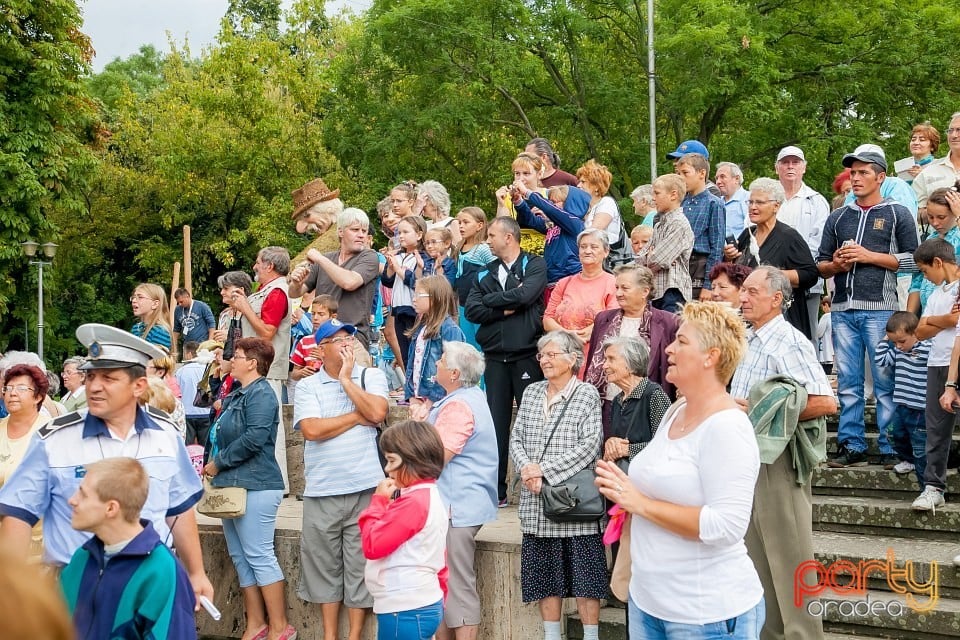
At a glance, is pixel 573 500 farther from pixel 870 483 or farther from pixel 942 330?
pixel 942 330

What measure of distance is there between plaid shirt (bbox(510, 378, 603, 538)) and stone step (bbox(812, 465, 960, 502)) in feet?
6.78

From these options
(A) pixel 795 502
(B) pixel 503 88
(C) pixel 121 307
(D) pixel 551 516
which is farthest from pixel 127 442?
(C) pixel 121 307

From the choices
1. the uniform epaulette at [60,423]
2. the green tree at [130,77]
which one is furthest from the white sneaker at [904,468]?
the green tree at [130,77]

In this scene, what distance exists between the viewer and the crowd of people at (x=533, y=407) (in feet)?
12.9

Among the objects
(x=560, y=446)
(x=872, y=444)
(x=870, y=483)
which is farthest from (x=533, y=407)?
(x=872, y=444)

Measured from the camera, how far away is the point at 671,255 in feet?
25.2

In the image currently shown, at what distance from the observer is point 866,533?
695 centimetres

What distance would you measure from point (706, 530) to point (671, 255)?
13.9 feet

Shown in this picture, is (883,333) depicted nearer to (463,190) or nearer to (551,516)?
(551,516)

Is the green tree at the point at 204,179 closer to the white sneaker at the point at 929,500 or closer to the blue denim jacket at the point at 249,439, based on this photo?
the blue denim jacket at the point at 249,439

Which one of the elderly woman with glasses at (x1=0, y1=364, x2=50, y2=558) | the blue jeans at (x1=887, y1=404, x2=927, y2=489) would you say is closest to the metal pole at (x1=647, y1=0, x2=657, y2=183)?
the blue jeans at (x1=887, y1=404, x2=927, y2=489)

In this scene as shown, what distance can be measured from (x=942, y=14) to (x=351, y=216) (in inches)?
731

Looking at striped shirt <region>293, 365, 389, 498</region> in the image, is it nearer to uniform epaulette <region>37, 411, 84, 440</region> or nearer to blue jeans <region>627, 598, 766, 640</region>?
uniform epaulette <region>37, 411, 84, 440</region>

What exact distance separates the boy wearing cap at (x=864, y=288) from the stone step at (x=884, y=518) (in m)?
0.58
